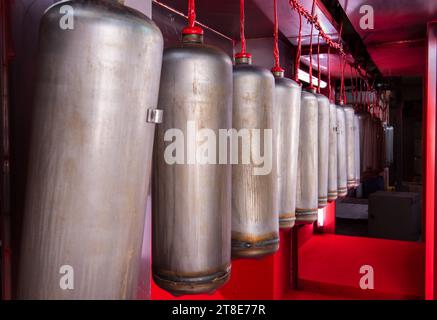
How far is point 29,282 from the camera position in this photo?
58cm

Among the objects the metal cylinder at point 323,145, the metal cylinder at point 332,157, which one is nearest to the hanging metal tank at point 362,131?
the metal cylinder at point 332,157

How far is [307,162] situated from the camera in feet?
4.12

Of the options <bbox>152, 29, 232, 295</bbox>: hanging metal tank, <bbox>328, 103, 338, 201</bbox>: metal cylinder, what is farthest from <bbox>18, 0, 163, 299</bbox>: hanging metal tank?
<bbox>328, 103, 338, 201</bbox>: metal cylinder

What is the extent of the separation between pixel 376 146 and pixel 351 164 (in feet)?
3.02

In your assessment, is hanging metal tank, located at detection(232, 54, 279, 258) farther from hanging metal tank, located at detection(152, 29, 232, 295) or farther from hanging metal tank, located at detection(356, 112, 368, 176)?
Answer: hanging metal tank, located at detection(356, 112, 368, 176)

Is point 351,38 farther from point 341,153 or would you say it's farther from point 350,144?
point 341,153

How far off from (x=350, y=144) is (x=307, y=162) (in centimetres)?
82

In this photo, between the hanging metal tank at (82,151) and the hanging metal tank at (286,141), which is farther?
the hanging metal tank at (286,141)

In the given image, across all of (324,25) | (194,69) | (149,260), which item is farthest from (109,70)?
(324,25)

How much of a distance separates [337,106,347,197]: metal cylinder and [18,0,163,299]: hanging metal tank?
1.30m

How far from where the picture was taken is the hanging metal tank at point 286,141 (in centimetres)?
108

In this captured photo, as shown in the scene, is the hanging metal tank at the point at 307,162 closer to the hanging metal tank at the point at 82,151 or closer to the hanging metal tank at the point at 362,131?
the hanging metal tank at the point at 82,151

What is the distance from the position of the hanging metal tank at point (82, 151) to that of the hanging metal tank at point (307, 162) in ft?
2.41

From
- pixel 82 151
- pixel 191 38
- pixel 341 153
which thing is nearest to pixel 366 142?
pixel 341 153
